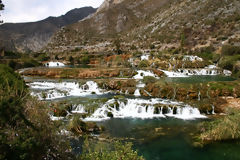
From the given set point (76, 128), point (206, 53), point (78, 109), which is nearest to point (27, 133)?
point (76, 128)

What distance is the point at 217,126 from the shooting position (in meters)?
12.8

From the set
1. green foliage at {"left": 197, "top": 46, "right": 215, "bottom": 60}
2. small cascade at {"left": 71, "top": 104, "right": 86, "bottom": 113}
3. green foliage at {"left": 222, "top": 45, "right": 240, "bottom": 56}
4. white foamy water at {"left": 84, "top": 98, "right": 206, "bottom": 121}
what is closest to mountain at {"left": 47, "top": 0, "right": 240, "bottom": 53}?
green foliage at {"left": 197, "top": 46, "right": 215, "bottom": 60}

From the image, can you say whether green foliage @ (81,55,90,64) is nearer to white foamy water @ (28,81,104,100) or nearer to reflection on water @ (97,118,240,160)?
white foamy water @ (28,81,104,100)

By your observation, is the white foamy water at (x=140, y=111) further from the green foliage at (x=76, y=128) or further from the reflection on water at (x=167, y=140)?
the green foliage at (x=76, y=128)

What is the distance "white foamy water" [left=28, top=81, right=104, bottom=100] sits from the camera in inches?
984

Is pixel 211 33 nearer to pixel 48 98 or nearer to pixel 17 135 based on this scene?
pixel 48 98

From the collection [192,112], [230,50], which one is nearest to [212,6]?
[230,50]

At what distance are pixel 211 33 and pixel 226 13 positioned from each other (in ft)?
40.3

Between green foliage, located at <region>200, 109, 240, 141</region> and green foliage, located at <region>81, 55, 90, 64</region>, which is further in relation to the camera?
green foliage, located at <region>81, 55, 90, 64</region>

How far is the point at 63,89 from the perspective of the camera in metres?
28.0

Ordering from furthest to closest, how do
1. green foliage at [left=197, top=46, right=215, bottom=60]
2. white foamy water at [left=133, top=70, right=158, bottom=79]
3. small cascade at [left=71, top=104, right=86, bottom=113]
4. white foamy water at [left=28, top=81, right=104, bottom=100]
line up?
green foliage at [left=197, top=46, right=215, bottom=60] → white foamy water at [left=133, top=70, right=158, bottom=79] → white foamy water at [left=28, top=81, right=104, bottom=100] → small cascade at [left=71, top=104, right=86, bottom=113]

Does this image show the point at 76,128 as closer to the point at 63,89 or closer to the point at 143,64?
the point at 63,89

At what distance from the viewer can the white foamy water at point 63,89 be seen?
24987 millimetres

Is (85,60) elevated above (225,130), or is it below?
above
